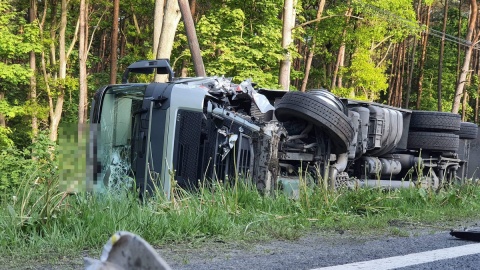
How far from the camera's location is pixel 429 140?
12.7m

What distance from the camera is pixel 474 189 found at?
35.8ft

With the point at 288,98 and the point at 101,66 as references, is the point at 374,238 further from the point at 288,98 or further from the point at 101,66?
the point at 101,66

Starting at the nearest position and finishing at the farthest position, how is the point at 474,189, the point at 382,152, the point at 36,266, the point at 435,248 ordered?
the point at 36,266, the point at 435,248, the point at 474,189, the point at 382,152

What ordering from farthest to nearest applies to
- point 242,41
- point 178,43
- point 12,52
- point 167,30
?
point 178,43
point 12,52
point 242,41
point 167,30

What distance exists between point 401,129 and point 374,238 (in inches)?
241

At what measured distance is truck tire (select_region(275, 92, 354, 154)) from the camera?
9000 mm

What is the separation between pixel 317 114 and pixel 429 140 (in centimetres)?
454

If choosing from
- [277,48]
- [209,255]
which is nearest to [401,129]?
[209,255]

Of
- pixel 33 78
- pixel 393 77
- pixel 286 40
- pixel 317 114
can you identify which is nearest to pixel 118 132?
pixel 317 114

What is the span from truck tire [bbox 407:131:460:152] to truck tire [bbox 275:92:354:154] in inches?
149

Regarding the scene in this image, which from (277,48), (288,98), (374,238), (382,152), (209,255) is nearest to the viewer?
(209,255)

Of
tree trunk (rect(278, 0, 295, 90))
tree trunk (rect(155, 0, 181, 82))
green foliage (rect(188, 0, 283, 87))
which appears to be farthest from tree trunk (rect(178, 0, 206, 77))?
tree trunk (rect(278, 0, 295, 90))

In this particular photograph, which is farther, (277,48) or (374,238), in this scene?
(277,48)

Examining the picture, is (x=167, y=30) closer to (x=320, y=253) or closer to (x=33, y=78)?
(x=33, y=78)
